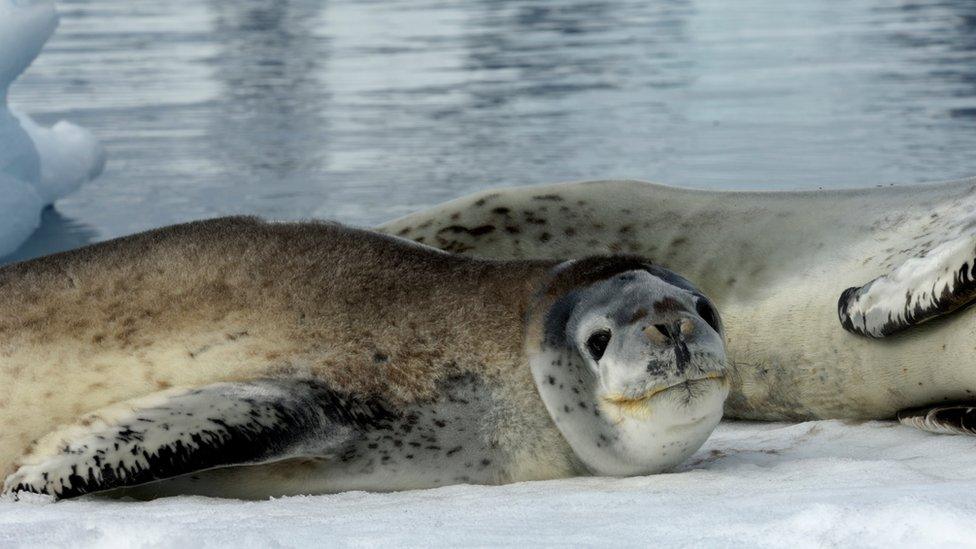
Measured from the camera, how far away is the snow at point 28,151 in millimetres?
7852

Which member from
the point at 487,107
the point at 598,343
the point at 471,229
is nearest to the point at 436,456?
the point at 598,343

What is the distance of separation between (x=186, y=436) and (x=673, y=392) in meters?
0.88

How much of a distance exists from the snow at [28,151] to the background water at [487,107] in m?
0.17

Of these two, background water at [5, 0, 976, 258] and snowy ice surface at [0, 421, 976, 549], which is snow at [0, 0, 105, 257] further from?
snowy ice surface at [0, 421, 976, 549]

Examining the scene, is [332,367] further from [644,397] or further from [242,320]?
[644,397]

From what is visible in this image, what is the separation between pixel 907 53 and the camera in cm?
1499

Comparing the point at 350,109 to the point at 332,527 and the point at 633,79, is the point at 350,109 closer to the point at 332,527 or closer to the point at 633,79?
the point at 633,79

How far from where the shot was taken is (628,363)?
8.91ft

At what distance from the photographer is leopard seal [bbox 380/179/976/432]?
3.54 metres

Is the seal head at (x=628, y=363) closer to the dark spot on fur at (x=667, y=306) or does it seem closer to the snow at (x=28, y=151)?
the dark spot on fur at (x=667, y=306)

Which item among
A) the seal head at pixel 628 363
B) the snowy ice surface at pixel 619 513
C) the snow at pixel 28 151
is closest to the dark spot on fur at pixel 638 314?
the seal head at pixel 628 363

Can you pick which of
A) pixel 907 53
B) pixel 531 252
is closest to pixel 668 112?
pixel 907 53

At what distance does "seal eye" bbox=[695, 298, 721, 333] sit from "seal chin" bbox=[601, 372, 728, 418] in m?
0.20

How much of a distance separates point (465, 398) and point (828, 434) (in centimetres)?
101
